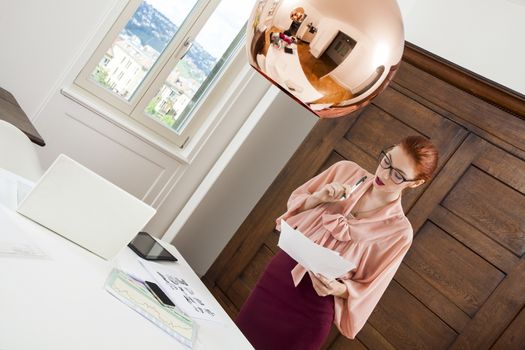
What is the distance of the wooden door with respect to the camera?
2484 mm

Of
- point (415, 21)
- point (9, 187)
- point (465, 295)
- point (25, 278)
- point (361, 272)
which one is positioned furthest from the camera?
point (415, 21)

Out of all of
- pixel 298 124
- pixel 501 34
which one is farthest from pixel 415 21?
pixel 298 124

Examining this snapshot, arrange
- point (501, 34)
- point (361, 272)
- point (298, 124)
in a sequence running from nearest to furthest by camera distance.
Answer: point (361, 272) < point (501, 34) < point (298, 124)

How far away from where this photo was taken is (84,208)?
56.6 inches

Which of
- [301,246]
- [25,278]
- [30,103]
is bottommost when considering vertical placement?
[30,103]

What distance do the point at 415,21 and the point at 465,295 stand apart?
166 centimetres

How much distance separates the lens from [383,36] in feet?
2.60

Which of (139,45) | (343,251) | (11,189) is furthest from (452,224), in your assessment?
(139,45)

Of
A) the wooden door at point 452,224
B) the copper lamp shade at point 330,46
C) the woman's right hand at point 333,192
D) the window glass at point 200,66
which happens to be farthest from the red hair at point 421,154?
the window glass at point 200,66

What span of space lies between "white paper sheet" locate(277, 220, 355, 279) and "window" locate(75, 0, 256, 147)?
2.17 m

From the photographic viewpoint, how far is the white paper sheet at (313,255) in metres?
1.83

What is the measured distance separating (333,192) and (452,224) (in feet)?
3.19

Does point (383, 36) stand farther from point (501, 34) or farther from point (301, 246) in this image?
point (501, 34)

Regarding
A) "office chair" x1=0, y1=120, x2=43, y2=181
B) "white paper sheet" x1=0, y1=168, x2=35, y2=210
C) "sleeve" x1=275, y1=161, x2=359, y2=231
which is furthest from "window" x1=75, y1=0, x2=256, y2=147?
"white paper sheet" x1=0, y1=168, x2=35, y2=210
